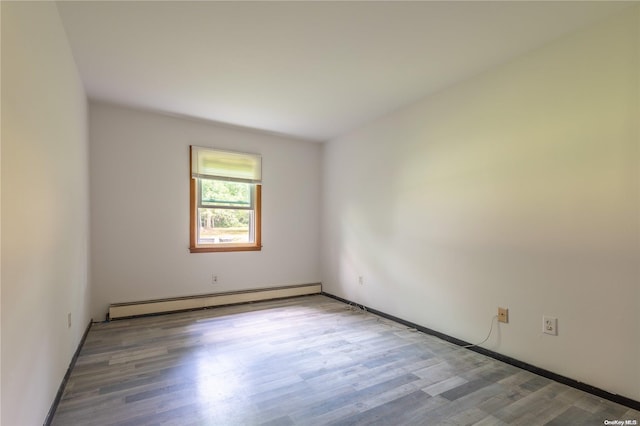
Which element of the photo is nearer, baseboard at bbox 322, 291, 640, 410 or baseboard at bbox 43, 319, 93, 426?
baseboard at bbox 43, 319, 93, 426

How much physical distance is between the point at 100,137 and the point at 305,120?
236 cm

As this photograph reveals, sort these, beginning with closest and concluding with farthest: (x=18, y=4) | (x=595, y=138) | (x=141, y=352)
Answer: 1. (x=18, y=4)
2. (x=595, y=138)
3. (x=141, y=352)

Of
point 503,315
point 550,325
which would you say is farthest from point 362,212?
point 550,325

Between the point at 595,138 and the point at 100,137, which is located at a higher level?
the point at 100,137

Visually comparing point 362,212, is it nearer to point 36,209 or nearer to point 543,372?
point 543,372

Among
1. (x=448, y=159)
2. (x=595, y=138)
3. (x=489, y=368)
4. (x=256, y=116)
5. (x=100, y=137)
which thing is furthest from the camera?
(x=256, y=116)

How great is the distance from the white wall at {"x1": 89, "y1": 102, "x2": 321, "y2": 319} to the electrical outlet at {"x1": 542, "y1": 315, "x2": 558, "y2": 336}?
326 centimetres

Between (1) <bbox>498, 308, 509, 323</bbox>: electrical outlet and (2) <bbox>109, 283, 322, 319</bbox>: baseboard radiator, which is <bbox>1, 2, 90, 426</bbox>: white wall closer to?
(2) <bbox>109, 283, 322, 319</bbox>: baseboard radiator

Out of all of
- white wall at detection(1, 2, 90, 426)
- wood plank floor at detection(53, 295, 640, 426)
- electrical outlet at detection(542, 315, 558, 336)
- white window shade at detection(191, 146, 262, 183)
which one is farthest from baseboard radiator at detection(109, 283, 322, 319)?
Answer: electrical outlet at detection(542, 315, 558, 336)

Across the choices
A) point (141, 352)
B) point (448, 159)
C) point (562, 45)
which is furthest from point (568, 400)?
point (141, 352)

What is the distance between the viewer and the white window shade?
4121mm

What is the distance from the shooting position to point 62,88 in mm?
2178

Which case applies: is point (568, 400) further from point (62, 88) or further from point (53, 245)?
point (62, 88)

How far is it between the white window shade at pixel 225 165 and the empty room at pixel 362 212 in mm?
40
